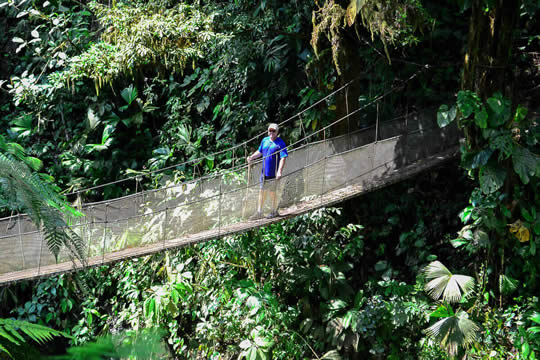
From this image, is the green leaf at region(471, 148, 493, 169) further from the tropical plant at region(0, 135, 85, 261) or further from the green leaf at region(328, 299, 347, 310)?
the tropical plant at region(0, 135, 85, 261)

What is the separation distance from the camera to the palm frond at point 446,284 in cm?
503

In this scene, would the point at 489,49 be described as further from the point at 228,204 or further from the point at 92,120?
the point at 92,120

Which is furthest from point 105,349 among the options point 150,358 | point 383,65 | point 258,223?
point 383,65

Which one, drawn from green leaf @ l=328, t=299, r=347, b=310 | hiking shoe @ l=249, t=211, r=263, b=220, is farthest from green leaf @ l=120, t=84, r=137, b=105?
green leaf @ l=328, t=299, r=347, b=310

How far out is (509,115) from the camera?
15.2ft

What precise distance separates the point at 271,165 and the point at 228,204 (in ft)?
1.62

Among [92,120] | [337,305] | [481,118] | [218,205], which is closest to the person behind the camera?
[481,118]

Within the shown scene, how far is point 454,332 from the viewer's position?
4.82 meters

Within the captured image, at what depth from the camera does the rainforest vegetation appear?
487 cm

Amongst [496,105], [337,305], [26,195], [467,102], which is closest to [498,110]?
[496,105]

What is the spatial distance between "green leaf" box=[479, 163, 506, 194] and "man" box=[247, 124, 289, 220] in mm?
1514

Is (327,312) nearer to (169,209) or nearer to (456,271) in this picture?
(456,271)

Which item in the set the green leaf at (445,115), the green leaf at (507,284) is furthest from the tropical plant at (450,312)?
the green leaf at (445,115)

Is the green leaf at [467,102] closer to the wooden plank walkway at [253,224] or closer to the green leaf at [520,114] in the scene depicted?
the green leaf at [520,114]
